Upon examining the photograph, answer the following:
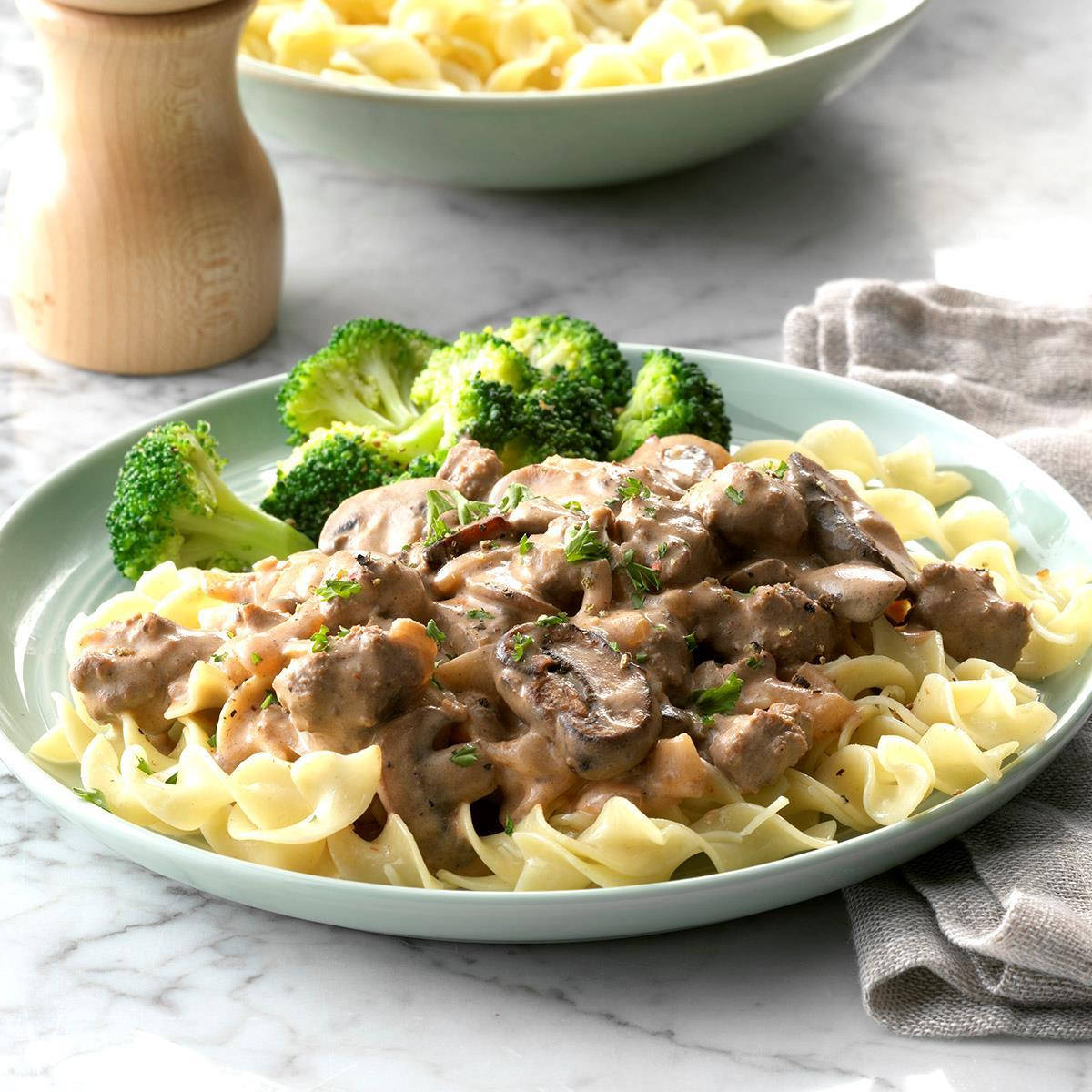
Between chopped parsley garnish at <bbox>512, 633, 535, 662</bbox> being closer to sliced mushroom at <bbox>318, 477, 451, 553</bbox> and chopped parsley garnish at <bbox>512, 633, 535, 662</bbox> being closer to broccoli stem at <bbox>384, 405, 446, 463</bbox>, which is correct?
sliced mushroom at <bbox>318, 477, 451, 553</bbox>

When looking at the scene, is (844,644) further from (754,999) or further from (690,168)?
(690,168)

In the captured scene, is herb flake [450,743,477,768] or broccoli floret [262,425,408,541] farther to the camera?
broccoli floret [262,425,408,541]

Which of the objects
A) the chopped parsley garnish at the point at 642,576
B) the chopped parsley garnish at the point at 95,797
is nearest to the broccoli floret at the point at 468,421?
the chopped parsley garnish at the point at 642,576

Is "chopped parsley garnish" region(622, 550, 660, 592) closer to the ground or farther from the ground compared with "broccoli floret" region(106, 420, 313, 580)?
farther from the ground

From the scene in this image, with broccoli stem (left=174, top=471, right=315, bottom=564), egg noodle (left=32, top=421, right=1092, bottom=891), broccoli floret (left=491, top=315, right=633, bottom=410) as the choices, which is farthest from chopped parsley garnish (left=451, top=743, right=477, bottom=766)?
broccoli floret (left=491, top=315, right=633, bottom=410)

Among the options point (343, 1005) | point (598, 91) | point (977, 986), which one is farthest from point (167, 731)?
point (598, 91)

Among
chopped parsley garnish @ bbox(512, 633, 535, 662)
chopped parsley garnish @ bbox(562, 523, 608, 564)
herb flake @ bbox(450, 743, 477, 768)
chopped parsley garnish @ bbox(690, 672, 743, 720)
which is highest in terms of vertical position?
chopped parsley garnish @ bbox(562, 523, 608, 564)
